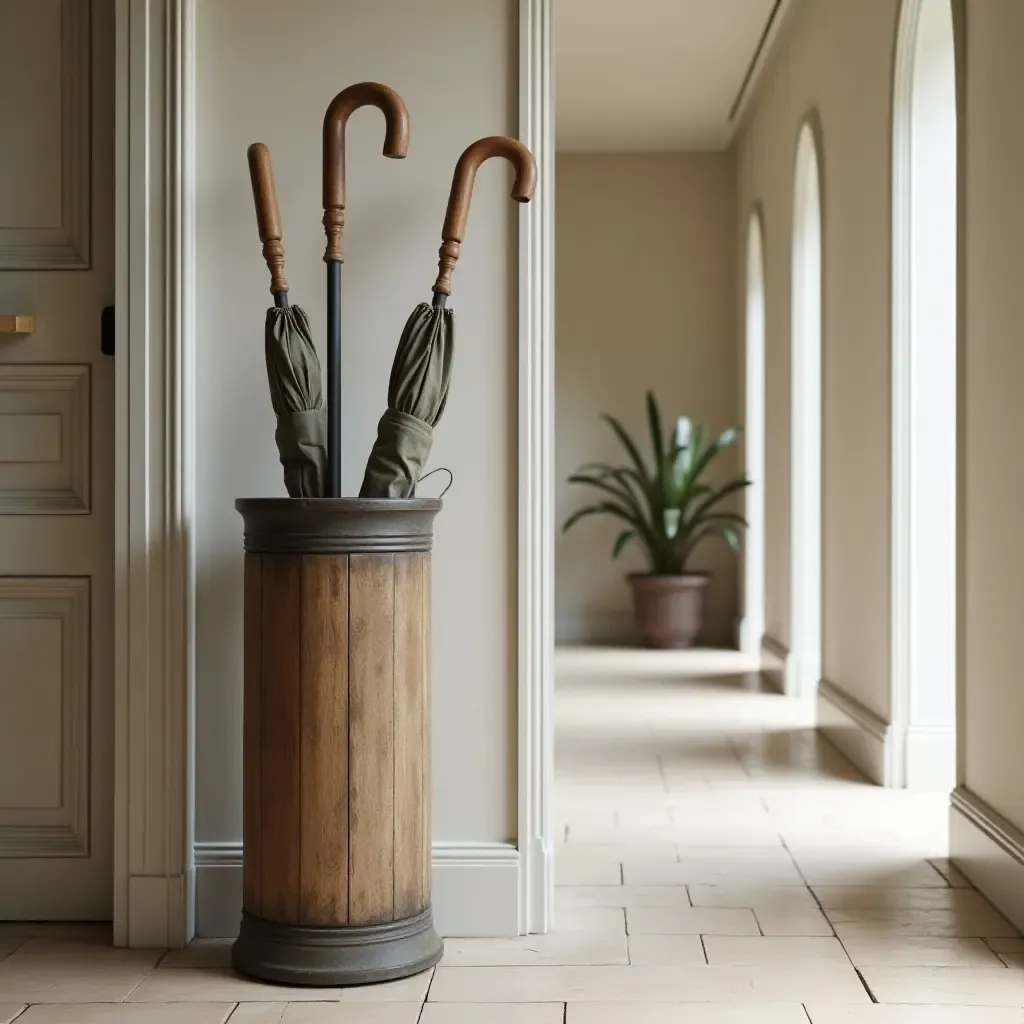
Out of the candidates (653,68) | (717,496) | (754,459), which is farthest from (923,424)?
(754,459)

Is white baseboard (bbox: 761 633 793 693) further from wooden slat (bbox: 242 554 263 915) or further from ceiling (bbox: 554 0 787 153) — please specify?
wooden slat (bbox: 242 554 263 915)

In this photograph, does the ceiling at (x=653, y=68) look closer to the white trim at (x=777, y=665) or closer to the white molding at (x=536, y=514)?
the white trim at (x=777, y=665)

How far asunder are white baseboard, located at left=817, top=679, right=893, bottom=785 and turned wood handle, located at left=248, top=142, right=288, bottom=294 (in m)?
2.51

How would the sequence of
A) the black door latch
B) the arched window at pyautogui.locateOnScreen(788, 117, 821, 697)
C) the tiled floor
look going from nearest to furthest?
the tiled floor
the black door latch
the arched window at pyautogui.locateOnScreen(788, 117, 821, 697)

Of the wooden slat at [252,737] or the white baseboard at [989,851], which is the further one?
the white baseboard at [989,851]

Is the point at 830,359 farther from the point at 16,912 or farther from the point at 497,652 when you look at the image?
the point at 16,912

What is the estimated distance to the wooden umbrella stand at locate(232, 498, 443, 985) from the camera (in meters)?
2.41

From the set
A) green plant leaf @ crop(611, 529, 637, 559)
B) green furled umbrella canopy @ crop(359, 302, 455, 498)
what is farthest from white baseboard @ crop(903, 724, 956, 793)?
green plant leaf @ crop(611, 529, 637, 559)

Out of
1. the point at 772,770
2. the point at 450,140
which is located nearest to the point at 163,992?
the point at 450,140

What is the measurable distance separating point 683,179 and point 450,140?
629 centimetres

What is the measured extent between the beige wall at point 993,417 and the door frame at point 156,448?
100cm

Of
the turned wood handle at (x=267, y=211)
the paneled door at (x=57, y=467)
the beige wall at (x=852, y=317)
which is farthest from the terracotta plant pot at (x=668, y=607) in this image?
the turned wood handle at (x=267, y=211)

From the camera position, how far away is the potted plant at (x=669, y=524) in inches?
322

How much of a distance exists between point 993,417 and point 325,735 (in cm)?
162
